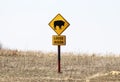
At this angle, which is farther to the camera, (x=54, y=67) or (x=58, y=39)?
(x=54, y=67)

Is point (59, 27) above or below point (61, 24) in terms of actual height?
below

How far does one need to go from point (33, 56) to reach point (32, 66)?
18.1ft

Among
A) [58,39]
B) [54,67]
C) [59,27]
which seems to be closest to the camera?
[59,27]

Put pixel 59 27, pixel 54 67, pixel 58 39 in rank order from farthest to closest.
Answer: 1. pixel 54 67
2. pixel 58 39
3. pixel 59 27

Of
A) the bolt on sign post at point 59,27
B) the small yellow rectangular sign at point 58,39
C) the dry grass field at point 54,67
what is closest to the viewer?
the dry grass field at point 54,67

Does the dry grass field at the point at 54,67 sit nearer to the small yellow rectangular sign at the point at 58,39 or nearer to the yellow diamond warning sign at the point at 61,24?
the small yellow rectangular sign at the point at 58,39

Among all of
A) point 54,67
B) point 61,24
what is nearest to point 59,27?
point 61,24

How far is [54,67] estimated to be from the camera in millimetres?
24312

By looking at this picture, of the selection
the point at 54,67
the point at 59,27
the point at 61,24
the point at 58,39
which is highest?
the point at 61,24

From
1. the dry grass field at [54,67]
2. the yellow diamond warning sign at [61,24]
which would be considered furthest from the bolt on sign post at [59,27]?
the dry grass field at [54,67]

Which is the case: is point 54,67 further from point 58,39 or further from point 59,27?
point 59,27

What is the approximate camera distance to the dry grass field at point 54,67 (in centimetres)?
1998

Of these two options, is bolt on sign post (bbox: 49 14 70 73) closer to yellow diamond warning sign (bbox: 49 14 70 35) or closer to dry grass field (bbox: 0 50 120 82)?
yellow diamond warning sign (bbox: 49 14 70 35)

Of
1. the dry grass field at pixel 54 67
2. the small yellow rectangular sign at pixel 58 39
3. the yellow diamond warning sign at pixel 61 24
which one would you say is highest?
the yellow diamond warning sign at pixel 61 24
